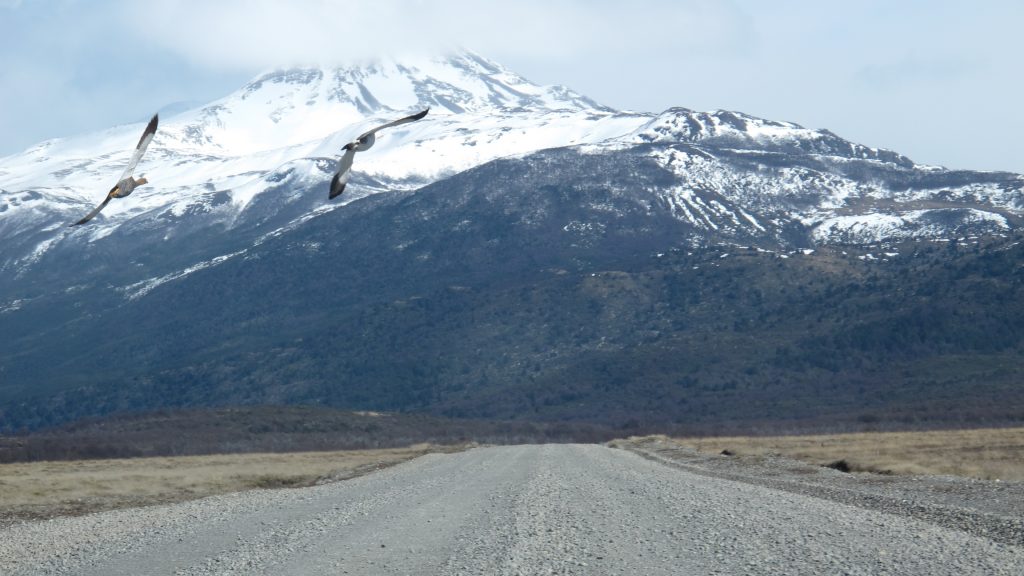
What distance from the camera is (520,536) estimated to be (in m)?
22.2

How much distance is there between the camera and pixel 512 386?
549 ft

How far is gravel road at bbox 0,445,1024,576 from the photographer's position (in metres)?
18.3

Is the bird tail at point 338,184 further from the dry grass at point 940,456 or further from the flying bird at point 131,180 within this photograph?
the dry grass at point 940,456

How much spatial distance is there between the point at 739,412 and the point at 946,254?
7254cm

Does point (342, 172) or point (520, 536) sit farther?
point (520, 536)

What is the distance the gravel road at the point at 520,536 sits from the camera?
1834 cm

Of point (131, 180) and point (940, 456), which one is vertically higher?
point (131, 180)

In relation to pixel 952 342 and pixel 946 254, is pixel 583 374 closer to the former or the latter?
pixel 952 342

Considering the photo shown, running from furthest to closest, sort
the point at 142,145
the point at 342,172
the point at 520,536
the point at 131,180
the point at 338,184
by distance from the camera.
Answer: the point at 520,536, the point at 142,145, the point at 131,180, the point at 342,172, the point at 338,184

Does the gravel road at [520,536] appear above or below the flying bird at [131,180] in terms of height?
below

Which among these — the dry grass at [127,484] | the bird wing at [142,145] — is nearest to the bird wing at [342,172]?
the bird wing at [142,145]

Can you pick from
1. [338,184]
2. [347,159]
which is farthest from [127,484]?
[347,159]

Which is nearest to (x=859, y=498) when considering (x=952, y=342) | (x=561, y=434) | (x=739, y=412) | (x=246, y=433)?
(x=246, y=433)

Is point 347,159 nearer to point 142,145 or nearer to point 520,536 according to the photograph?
point 142,145
